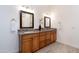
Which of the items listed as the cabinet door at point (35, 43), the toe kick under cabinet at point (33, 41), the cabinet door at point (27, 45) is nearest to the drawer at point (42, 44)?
the toe kick under cabinet at point (33, 41)

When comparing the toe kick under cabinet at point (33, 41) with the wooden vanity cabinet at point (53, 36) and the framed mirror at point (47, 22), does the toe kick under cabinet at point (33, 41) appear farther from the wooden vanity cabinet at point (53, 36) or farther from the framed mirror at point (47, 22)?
the framed mirror at point (47, 22)

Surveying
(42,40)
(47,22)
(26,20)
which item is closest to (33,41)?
(42,40)

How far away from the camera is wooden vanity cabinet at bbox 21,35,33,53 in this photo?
3.04 metres

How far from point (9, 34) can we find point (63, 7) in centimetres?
311

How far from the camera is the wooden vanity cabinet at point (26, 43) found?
304 centimetres

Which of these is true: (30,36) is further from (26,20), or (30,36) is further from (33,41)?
(26,20)

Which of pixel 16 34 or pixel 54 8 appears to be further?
pixel 54 8

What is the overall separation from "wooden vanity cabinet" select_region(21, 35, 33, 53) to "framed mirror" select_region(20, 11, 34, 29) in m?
0.61

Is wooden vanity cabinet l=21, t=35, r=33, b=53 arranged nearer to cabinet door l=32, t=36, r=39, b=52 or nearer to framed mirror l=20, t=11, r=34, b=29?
cabinet door l=32, t=36, r=39, b=52

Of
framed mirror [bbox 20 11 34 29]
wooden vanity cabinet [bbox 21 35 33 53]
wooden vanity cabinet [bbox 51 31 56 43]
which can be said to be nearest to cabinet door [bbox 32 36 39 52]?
wooden vanity cabinet [bbox 21 35 33 53]

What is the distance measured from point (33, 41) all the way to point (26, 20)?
0.92 metres

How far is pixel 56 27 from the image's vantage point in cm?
517
